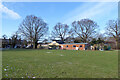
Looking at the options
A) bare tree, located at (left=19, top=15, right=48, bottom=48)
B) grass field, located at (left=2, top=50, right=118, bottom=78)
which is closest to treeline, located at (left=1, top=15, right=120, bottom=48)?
bare tree, located at (left=19, top=15, right=48, bottom=48)

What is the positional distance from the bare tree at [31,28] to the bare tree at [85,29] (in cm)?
1648

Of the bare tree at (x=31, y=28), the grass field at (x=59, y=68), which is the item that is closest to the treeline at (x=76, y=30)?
the bare tree at (x=31, y=28)

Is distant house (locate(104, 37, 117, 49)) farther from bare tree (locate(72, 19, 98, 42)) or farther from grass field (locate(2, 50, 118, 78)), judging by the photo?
grass field (locate(2, 50, 118, 78))

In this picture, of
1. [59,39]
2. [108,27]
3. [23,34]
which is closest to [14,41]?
[23,34]

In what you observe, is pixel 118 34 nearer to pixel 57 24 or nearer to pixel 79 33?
pixel 79 33

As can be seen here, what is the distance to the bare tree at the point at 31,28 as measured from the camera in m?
34.8

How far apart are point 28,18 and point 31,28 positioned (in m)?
4.07

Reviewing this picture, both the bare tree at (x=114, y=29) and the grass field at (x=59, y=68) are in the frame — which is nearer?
the grass field at (x=59, y=68)

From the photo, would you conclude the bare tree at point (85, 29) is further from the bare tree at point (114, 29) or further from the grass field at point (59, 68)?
the grass field at point (59, 68)

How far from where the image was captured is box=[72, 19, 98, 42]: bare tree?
121 ft

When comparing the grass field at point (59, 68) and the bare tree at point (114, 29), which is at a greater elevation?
the bare tree at point (114, 29)

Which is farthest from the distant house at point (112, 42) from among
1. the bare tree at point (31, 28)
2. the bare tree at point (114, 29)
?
the bare tree at point (31, 28)

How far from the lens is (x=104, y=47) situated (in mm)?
27641

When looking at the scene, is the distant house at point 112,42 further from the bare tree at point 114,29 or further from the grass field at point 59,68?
the grass field at point 59,68
